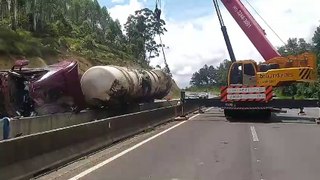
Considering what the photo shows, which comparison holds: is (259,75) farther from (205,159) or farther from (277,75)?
(205,159)

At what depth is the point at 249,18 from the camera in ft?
103

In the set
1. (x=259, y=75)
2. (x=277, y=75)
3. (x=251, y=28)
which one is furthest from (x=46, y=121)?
(x=251, y=28)

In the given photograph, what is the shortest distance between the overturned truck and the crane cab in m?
6.09

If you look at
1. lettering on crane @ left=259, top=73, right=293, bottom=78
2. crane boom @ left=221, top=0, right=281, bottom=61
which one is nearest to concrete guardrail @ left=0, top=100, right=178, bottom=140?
lettering on crane @ left=259, top=73, right=293, bottom=78

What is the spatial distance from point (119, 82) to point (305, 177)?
14.6 m

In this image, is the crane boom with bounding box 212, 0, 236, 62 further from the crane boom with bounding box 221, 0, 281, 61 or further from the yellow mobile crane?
the yellow mobile crane

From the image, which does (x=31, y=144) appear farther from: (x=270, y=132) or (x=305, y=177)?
(x=270, y=132)

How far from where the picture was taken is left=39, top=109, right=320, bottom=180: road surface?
422 inches

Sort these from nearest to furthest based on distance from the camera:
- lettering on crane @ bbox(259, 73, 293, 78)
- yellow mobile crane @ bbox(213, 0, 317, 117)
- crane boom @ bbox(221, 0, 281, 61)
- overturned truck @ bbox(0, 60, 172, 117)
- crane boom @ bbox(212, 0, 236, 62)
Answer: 1. overturned truck @ bbox(0, 60, 172, 117)
2. yellow mobile crane @ bbox(213, 0, 317, 117)
3. lettering on crane @ bbox(259, 73, 293, 78)
4. crane boom @ bbox(221, 0, 281, 61)
5. crane boom @ bbox(212, 0, 236, 62)

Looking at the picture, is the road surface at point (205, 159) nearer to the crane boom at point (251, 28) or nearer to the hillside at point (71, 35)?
the crane boom at point (251, 28)

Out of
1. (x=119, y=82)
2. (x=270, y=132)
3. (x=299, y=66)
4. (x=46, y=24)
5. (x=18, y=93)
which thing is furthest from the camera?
(x=46, y=24)

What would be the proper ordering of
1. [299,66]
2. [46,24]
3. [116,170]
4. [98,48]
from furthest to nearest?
[98,48]
[46,24]
[299,66]
[116,170]

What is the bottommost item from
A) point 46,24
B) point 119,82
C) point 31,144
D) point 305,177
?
point 305,177

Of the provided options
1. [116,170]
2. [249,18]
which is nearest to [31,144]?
[116,170]
